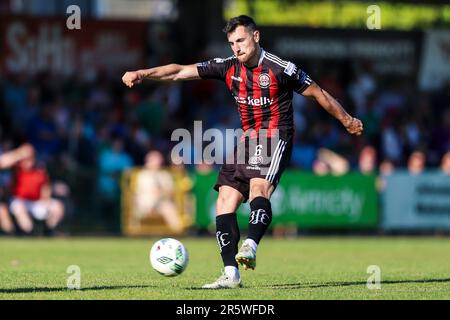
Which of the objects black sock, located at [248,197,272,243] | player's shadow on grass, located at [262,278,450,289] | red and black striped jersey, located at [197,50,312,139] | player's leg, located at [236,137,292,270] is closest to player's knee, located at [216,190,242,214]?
player's leg, located at [236,137,292,270]

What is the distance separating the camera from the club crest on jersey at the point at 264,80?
32.2 ft

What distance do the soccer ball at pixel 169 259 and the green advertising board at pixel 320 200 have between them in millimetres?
11274

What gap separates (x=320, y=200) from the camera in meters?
22.0

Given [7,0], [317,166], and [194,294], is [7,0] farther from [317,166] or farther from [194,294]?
[194,294]

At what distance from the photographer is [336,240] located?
21.0 metres

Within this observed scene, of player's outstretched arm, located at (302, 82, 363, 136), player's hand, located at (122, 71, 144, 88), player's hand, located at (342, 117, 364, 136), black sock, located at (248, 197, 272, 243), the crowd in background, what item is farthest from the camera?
the crowd in background

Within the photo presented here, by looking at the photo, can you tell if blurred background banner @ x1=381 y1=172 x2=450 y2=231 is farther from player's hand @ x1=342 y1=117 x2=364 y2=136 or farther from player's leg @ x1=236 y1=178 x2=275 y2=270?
player's leg @ x1=236 y1=178 x2=275 y2=270

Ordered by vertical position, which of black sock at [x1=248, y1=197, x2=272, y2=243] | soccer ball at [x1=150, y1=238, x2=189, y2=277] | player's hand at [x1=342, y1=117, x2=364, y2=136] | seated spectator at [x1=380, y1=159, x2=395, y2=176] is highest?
player's hand at [x1=342, y1=117, x2=364, y2=136]

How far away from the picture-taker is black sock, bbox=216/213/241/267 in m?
9.70

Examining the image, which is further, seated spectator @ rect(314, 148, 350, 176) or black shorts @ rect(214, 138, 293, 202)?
seated spectator @ rect(314, 148, 350, 176)

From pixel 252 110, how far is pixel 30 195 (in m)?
11.3

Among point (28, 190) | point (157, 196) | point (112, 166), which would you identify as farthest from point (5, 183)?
point (157, 196)

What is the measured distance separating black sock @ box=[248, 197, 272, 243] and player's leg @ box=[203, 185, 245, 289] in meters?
0.31
